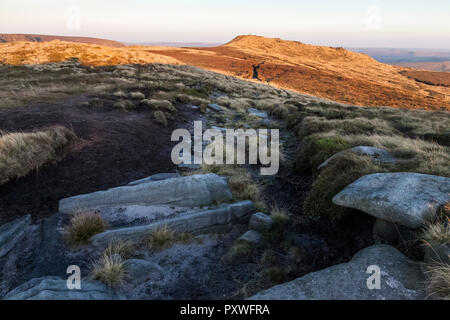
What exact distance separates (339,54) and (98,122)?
428ft

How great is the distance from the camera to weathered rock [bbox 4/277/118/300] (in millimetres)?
3670

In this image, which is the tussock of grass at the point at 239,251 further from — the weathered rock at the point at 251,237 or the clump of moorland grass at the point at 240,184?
the clump of moorland grass at the point at 240,184

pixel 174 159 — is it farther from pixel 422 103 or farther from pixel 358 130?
pixel 422 103

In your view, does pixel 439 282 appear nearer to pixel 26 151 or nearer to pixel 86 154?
pixel 86 154

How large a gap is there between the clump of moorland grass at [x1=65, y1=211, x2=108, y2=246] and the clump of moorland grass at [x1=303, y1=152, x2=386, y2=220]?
5.45m

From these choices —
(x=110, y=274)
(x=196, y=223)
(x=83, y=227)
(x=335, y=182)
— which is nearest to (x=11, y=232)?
(x=83, y=227)

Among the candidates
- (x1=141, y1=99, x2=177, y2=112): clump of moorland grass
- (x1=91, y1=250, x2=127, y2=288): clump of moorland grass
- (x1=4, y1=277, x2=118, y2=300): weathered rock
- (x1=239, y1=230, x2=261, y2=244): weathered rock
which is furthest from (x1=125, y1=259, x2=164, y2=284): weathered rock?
(x1=141, y1=99, x2=177, y2=112): clump of moorland grass

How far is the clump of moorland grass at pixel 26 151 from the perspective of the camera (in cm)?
771

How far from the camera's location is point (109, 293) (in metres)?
4.23

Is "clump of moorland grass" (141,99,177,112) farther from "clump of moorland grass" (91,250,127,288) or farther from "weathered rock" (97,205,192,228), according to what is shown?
"clump of moorland grass" (91,250,127,288)

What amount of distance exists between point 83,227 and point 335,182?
650cm

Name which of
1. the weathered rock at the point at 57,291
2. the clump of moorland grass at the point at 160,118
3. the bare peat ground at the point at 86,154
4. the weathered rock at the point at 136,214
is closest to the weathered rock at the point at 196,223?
the weathered rock at the point at 136,214

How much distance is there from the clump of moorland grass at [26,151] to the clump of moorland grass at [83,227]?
11.4 ft

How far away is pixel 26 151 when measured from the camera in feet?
27.6
